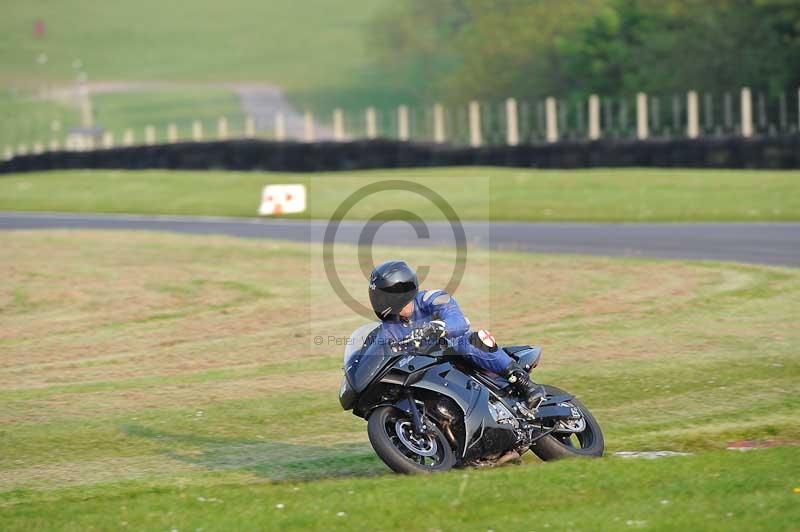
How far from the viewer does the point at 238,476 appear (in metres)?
9.24

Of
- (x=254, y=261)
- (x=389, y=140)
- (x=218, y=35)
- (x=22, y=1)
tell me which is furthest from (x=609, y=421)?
(x=22, y=1)

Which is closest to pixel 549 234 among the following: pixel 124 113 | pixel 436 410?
pixel 436 410

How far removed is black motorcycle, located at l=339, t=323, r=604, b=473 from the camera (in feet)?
27.7

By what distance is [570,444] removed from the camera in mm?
9273

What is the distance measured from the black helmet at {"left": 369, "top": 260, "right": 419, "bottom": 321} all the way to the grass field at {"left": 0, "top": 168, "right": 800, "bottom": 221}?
20.8 metres

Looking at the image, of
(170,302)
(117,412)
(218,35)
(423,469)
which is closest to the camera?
(423,469)

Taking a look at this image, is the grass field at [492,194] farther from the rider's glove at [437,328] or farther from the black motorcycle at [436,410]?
the rider's glove at [437,328]

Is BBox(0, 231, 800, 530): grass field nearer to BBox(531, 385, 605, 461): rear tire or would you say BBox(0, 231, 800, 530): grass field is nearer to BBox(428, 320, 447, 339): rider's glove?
BBox(531, 385, 605, 461): rear tire

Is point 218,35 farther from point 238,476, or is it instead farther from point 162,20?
point 238,476

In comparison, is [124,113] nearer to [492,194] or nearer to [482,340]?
[492,194]

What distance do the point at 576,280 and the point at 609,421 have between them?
8658 mm

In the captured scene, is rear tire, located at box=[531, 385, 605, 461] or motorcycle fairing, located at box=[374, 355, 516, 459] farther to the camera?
rear tire, located at box=[531, 385, 605, 461]

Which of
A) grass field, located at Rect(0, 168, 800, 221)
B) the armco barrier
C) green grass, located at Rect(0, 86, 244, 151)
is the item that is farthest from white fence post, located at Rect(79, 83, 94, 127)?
grass field, located at Rect(0, 168, 800, 221)

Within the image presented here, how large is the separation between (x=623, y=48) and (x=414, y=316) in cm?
6384
